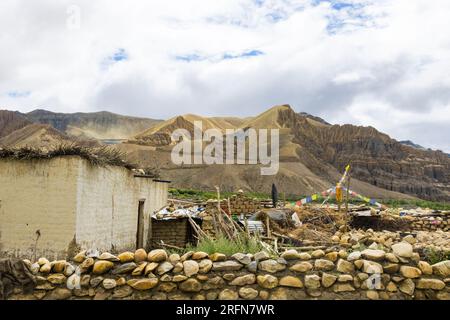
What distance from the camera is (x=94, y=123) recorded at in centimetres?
15888

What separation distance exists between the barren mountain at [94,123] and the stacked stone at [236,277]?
481 ft

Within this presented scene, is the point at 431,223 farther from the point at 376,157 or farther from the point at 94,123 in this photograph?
the point at 94,123

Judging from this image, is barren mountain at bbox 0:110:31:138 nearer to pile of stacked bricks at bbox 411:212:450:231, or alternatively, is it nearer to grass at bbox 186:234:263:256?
pile of stacked bricks at bbox 411:212:450:231

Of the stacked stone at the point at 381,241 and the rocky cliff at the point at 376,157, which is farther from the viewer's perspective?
the rocky cliff at the point at 376,157

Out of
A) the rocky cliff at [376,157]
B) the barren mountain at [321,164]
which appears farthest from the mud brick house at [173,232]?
the rocky cliff at [376,157]

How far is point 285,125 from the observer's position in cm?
12656

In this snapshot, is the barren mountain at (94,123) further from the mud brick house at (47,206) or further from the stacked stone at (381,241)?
the stacked stone at (381,241)

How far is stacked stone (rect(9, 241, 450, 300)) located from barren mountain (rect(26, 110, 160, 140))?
147 metres

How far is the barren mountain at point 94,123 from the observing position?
150875 mm

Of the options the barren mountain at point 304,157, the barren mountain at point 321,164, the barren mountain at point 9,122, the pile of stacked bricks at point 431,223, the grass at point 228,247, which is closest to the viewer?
the grass at point 228,247

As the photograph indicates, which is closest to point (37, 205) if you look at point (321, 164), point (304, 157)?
point (304, 157)

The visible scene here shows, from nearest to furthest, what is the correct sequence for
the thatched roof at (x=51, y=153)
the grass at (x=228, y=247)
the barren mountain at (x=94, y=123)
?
1. the grass at (x=228, y=247)
2. the thatched roof at (x=51, y=153)
3. the barren mountain at (x=94, y=123)

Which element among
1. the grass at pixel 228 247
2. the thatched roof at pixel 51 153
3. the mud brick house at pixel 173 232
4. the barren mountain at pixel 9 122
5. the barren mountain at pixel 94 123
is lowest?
the mud brick house at pixel 173 232

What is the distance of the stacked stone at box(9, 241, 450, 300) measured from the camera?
579 cm
